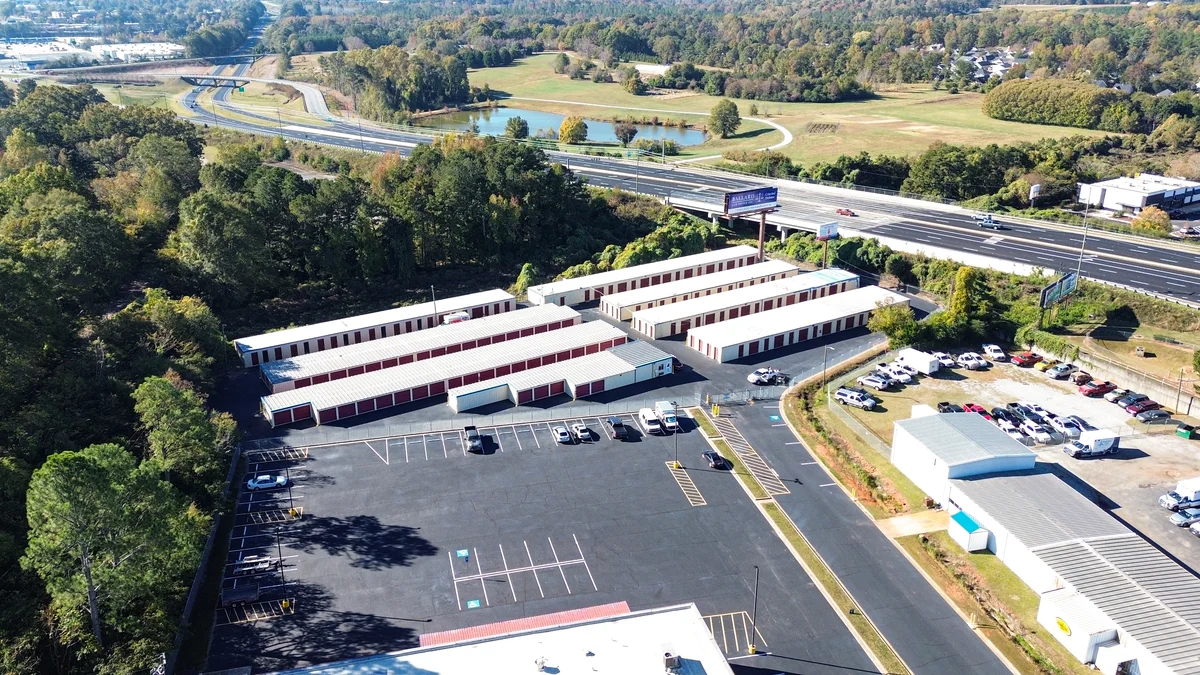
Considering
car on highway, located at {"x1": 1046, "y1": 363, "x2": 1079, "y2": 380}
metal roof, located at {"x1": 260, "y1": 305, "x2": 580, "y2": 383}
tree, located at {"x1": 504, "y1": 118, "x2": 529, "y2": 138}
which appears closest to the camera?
metal roof, located at {"x1": 260, "y1": 305, "x2": 580, "y2": 383}

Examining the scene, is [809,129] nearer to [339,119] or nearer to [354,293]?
[339,119]

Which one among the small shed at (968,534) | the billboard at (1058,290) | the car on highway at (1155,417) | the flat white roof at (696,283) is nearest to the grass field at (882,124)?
the flat white roof at (696,283)

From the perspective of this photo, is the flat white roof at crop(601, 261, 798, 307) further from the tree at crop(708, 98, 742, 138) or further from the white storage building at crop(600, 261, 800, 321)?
the tree at crop(708, 98, 742, 138)

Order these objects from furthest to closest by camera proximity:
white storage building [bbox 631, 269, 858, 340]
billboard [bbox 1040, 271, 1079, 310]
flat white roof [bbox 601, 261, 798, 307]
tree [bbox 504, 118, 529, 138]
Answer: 1. tree [bbox 504, 118, 529, 138]
2. flat white roof [bbox 601, 261, 798, 307]
3. white storage building [bbox 631, 269, 858, 340]
4. billboard [bbox 1040, 271, 1079, 310]

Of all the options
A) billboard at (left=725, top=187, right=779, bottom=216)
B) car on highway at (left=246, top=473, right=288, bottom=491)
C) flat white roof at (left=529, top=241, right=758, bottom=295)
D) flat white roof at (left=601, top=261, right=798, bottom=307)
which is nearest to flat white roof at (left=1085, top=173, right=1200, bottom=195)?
flat white roof at (left=601, top=261, right=798, bottom=307)

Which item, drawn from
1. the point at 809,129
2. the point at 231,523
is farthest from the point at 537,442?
the point at 809,129

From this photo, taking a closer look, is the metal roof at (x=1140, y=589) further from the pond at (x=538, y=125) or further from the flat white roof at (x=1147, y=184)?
the pond at (x=538, y=125)
